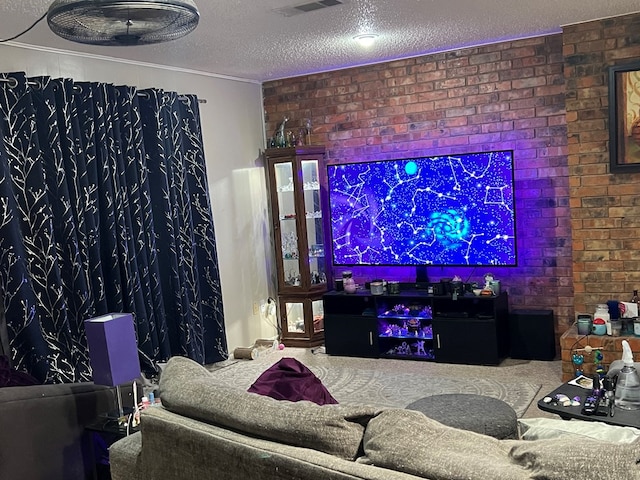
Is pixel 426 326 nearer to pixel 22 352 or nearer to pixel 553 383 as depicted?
pixel 553 383

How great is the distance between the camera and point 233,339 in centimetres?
559

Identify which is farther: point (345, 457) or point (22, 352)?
point (22, 352)

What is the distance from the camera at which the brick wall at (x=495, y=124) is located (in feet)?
15.8

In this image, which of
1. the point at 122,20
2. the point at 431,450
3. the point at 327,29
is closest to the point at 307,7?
the point at 327,29

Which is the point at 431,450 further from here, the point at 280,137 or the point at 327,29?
the point at 280,137

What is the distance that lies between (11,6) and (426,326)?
3564 mm

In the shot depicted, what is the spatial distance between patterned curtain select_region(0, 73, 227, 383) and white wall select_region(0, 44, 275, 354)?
0.30 metres

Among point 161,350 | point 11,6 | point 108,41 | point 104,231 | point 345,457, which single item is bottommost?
point 161,350

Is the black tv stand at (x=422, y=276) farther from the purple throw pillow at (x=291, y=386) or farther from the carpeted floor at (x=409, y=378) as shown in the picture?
the purple throw pillow at (x=291, y=386)

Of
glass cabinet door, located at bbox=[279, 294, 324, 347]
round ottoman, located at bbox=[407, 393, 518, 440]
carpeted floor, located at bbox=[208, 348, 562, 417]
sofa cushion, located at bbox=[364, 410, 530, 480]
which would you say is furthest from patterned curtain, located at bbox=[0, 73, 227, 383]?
sofa cushion, located at bbox=[364, 410, 530, 480]

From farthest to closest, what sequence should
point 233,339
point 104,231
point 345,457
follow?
point 233,339 < point 104,231 < point 345,457

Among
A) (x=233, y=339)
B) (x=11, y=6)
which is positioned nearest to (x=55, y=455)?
(x=11, y=6)

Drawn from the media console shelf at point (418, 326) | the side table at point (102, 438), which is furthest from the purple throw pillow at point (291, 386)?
the media console shelf at point (418, 326)

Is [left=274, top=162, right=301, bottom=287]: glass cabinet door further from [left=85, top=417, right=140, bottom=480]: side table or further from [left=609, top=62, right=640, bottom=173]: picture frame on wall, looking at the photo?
[left=85, top=417, right=140, bottom=480]: side table
